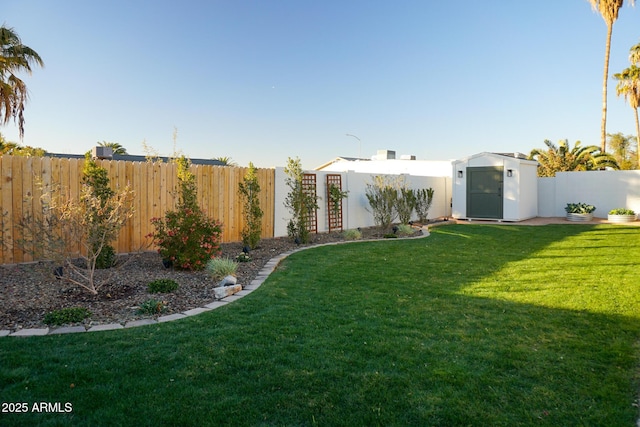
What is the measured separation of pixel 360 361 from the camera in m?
2.96

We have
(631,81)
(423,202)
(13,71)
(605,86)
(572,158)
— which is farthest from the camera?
(572,158)

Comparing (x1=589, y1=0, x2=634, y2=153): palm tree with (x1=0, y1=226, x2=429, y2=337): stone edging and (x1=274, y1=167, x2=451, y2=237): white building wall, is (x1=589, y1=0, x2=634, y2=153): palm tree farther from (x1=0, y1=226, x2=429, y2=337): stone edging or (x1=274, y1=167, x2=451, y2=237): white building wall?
(x1=0, y1=226, x2=429, y2=337): stone edging

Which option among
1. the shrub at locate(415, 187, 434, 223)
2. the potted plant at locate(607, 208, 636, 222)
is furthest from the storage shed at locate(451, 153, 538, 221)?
the potted plant at locate(607, 208, 636, 222)

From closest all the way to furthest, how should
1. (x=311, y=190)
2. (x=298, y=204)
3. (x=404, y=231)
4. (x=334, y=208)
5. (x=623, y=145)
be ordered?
(x=298, y=204) < (x=311, y=190) < (x=404, y=231) < (x=334, y=208) < (x=623, y=145)

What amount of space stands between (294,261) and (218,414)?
15.4 ft

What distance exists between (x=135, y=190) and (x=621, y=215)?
15.5 m

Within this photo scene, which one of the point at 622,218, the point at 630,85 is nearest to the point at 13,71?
the point at 622,218

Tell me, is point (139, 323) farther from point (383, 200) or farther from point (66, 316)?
point (383, 200)

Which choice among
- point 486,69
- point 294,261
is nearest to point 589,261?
point 294,261

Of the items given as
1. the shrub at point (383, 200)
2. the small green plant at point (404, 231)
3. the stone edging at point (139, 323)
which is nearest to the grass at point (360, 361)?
the stone edging at point (139, 323)

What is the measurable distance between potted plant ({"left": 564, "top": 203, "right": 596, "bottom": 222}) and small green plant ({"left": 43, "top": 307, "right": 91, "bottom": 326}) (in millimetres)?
16027

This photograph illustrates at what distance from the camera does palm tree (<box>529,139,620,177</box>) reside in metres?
22.1

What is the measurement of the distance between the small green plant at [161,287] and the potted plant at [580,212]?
15.0 metres

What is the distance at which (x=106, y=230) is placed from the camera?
16.0 feet
